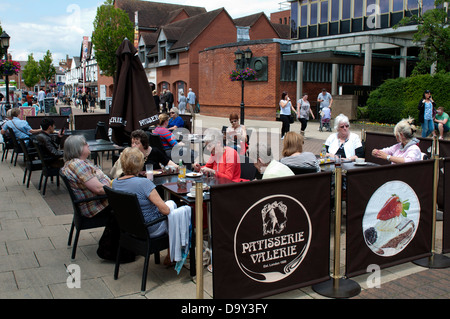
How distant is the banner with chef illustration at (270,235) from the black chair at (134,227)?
0.98 metres

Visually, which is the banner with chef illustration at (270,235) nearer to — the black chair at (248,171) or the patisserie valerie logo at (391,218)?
the patisserie valerie logo at (391,218)

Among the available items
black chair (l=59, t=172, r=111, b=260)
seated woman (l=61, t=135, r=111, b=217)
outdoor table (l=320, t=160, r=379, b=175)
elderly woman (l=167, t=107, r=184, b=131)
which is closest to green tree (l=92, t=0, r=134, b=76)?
elderly woman (l=167, t=107, r=184, b=131)

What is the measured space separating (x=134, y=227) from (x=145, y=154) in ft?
8.15

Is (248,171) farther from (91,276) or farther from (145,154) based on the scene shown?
(91,276)

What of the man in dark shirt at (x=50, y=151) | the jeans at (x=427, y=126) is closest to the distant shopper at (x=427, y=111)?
the jeans at (x=427, y=126)

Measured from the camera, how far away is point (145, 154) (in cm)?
661

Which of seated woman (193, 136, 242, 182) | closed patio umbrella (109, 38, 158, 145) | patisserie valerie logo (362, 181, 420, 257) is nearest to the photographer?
patisserie valerie logo (362, 181, 420, 257)

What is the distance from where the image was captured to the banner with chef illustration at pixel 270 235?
137 inches

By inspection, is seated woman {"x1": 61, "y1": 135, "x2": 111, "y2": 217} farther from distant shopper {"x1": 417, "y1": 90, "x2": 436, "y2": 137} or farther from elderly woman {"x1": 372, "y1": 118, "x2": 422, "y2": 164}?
distant shopper {"x1": 417, "y1": 90, "x2": 436, "y2": 137}

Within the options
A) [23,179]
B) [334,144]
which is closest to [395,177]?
[334,144]

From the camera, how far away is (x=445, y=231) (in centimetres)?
492

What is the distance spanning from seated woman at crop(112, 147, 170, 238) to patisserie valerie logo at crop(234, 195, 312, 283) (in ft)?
3.42

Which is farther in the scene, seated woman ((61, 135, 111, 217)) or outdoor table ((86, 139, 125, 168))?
outdoor table ((86, 139, 125, 168))

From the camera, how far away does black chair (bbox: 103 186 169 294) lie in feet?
13.6
